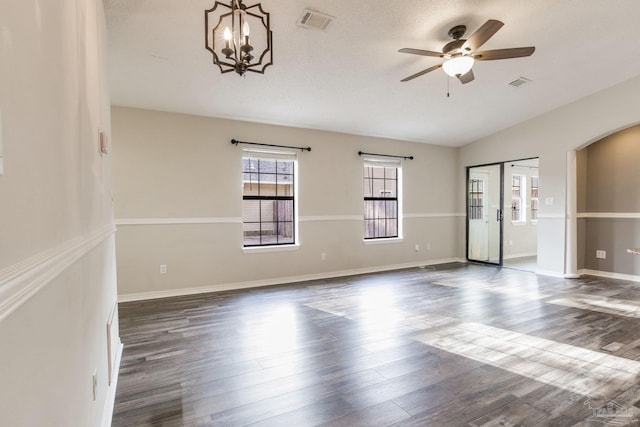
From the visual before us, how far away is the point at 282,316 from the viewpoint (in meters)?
3.61

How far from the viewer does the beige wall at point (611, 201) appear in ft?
17.3

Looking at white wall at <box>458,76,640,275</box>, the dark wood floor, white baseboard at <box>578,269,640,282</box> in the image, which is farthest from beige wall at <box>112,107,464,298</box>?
white baseboard at <box>578,269,640,282</box>

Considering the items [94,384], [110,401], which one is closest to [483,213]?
[110,401]

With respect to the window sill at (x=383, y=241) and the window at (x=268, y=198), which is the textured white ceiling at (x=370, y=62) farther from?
the window sill at (x=383, y=241)

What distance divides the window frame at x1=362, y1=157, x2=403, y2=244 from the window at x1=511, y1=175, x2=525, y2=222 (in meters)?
2.91

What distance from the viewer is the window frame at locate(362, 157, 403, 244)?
6.14m

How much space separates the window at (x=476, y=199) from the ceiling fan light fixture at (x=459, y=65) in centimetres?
447

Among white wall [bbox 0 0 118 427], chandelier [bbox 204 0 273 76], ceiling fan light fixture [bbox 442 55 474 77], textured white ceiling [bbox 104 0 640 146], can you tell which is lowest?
white wall [bbox 0 0 118 427]

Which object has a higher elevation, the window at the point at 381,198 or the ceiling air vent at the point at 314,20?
the ceiling air vent at the point at 314,20

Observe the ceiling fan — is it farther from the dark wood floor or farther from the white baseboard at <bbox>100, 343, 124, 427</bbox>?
the white baseboard at <bbox>100, 343, 124, 427</bbox>

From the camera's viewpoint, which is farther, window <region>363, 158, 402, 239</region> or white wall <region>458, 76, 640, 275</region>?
window <region>363, 158, 402, 239</region>

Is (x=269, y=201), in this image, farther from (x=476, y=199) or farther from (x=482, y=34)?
(x=476, y=199)

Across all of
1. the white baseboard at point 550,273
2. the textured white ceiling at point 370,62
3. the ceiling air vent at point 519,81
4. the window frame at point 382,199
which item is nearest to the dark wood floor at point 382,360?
the white baseboard at point 550,273

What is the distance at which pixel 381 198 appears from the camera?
6414 mm
